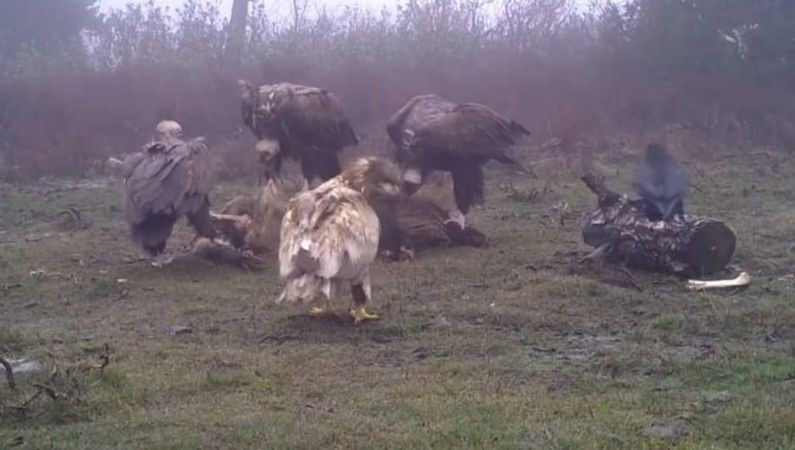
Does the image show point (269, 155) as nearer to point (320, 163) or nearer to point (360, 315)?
point (320, 163)

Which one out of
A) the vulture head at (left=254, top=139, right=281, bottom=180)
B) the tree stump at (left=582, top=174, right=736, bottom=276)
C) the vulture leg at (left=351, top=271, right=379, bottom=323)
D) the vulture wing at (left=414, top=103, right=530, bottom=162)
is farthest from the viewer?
the vulture head at (left=254, top=139, right=281, bottom=180)

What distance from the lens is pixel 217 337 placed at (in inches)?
271

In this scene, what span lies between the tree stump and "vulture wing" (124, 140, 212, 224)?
3219 mm

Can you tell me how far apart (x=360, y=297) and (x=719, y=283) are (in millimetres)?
2623

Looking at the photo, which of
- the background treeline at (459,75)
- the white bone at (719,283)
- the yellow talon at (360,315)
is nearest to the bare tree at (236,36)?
the background treeline at (459,75)

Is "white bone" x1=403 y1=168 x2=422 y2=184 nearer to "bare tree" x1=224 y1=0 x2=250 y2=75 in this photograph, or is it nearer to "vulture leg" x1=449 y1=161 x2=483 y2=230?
"vulture leg" x1=449 y1=161 x2=483 y2=230

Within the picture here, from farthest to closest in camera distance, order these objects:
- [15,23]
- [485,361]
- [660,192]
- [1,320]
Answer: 1. [15,23]
2. [660,192]
3. [1,320]
4. [485,361]

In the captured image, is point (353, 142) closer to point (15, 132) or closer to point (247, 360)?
point (247, 360)

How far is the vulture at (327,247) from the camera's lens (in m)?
6.68

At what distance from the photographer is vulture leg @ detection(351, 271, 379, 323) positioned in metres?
7.05

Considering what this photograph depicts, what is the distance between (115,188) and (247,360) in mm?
9163

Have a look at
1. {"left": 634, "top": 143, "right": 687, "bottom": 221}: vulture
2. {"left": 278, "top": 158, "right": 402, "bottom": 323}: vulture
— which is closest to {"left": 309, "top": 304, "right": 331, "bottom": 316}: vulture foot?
{"left": 278, "top": 158, "right": 402, "bottom": 323}: vulture

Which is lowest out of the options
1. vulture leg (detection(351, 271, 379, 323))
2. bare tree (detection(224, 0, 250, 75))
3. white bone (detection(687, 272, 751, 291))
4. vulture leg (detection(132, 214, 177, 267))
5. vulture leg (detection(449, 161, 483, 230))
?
white bone (detection(687, 272, 751, 291))

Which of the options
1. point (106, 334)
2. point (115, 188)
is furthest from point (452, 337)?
point (115, 188)
